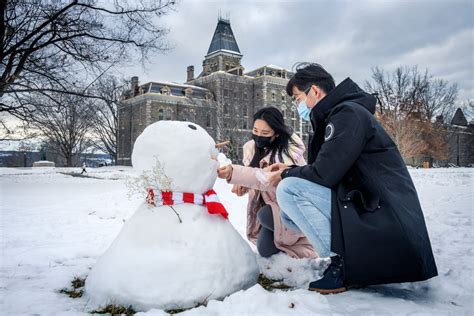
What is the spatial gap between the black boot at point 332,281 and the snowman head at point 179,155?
957 mm

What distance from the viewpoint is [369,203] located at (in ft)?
7.03

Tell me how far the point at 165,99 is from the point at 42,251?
121 ft

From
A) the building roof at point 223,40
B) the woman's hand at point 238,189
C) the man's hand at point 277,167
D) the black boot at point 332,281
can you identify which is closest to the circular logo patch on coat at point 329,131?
the man's hand at point 277,167

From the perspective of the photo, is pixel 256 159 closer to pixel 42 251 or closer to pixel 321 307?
pixel 321 307

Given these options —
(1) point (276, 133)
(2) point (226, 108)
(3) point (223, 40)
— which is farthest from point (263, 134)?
(3) point (223, 40)

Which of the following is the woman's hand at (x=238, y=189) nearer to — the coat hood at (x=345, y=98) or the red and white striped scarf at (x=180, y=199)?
the red and white striped scarf at (x=180, y=199)

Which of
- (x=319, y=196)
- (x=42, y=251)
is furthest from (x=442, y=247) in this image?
(x=42, y=251)

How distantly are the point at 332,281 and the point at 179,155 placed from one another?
126 cm

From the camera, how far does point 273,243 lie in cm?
316

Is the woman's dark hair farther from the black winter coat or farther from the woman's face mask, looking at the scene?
the black winter coat

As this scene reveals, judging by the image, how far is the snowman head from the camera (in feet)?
7.75

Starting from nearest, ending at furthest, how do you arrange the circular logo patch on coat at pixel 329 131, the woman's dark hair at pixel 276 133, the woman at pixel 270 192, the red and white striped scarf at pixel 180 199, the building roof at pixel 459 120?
the circular logo patch on coat at pixel 329 131
the red and white striped scarf at pixel 180 199
the woman at pixel 270 192
the woman's dark hair at pixel 276 133
the building roof at pixel 459 120

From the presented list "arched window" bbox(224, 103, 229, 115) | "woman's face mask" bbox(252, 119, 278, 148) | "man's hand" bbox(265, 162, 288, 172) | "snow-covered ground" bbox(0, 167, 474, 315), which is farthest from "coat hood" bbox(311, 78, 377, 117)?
"arched window" bbox(224, 103, 229, 115)

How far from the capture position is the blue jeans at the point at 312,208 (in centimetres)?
227
